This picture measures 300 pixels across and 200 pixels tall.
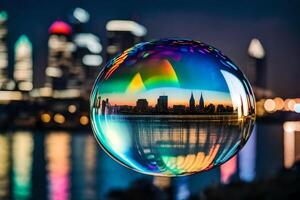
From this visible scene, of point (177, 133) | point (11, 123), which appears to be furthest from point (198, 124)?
point (11, 123)

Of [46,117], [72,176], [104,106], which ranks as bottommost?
[72,176]

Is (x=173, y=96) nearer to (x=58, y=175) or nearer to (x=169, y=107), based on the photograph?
(x=169, y=107)

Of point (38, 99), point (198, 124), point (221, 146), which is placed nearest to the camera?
point (198, 124)

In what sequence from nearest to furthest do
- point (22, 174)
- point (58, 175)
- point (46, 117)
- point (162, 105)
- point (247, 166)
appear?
1. point (162, 105)
2. point (58, 175)
3. point (22, 174)
4. point (247, 166)
5. point (46, 117)

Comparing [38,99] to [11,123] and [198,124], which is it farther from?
[198,124]

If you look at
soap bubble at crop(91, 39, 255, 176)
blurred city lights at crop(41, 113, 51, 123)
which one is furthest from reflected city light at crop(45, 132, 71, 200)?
soap bubble at crop(91, 39, 255, 176)

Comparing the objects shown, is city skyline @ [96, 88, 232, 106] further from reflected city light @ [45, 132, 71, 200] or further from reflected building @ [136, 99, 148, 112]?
reflected city light @ [45, 132, 71, 200]

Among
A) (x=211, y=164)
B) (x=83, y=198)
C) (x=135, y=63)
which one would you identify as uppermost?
(x=135, y=63)

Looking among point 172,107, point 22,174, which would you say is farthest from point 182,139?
point 22,174
